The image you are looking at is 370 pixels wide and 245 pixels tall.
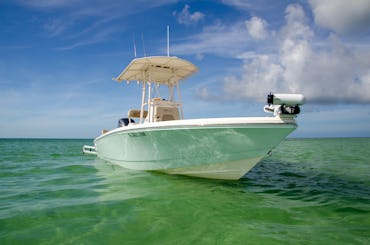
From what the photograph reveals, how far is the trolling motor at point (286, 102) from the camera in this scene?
4643 millimetres

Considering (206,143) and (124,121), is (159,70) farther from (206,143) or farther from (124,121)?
(206,143)

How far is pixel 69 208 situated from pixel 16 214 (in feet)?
2.42

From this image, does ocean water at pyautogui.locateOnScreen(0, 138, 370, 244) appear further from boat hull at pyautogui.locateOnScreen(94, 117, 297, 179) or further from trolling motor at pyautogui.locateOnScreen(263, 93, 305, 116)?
trolling motor at pyautogui.locateOnScreen(263, 93, 305, 116)

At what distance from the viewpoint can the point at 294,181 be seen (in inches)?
271

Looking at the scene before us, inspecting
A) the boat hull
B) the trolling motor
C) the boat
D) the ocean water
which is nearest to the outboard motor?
the boat

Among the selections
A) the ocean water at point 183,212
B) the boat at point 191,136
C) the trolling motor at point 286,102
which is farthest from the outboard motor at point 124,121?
the trolling motor at point 286,102

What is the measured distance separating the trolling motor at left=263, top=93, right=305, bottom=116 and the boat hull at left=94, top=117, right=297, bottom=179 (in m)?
0.17

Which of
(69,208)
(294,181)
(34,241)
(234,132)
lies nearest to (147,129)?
(234,132)

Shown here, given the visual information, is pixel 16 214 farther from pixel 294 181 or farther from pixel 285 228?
pixel 294 181

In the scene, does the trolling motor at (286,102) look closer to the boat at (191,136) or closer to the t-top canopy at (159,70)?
the boat at (191,136)

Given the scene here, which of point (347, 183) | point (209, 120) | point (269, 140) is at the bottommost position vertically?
point (347, 183)

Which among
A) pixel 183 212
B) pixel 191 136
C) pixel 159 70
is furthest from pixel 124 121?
pixel 183 212

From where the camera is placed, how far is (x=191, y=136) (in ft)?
18.4

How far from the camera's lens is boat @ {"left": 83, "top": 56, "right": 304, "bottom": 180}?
4977mm
